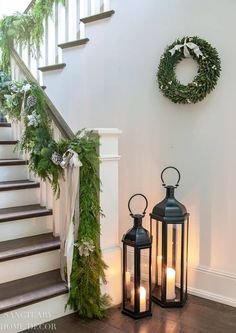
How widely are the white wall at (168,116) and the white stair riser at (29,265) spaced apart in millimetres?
882

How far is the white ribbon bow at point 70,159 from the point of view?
234 cm

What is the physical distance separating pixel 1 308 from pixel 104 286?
29.3 inches

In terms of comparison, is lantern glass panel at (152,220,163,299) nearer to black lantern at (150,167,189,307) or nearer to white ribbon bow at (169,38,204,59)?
black lantern at (150,167,189,307)

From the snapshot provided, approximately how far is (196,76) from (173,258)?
4.68ft

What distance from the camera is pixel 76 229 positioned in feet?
8.02

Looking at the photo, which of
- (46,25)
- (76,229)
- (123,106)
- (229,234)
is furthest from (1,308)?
(46,25)

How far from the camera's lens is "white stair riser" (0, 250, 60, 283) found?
245 centimetres

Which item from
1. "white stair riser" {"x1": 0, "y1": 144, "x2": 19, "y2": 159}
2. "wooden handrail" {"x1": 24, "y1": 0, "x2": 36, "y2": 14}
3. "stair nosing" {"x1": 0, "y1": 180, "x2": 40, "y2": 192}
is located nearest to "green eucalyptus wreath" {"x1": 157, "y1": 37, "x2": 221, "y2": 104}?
"stair nosing" {"x1": 0, "y1": 180, "x2": 40, "y2": 192}

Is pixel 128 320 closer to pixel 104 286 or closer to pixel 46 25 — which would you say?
pixel 104 286

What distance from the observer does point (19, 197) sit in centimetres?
311

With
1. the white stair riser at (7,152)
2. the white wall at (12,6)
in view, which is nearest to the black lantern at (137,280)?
the white stair riser at (7,152)

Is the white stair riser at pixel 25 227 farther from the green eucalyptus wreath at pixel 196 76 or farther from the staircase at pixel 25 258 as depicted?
the green eucalyptus wreath at pixel 196 76

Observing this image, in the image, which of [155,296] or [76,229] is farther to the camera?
[155,296]

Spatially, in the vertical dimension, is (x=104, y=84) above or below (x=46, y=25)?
below
